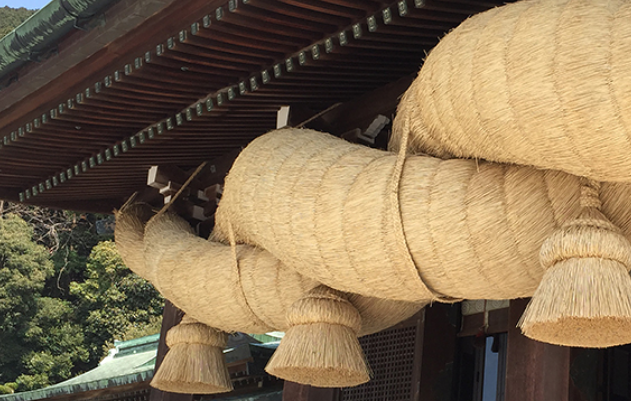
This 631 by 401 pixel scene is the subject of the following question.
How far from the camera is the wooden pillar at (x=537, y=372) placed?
333cm

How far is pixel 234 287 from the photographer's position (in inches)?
147

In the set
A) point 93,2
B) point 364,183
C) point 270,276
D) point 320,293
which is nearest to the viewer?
point 364,183

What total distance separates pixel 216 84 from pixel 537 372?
206cm

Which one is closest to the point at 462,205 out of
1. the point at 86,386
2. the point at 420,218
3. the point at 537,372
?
the point at 420,218

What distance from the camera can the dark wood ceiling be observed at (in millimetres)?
3479

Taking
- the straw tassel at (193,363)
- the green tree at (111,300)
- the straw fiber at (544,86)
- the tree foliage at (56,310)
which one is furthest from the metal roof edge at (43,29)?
the green tree at (111,300)

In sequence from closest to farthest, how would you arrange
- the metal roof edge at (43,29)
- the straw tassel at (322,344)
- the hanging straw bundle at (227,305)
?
the straw tassel at (322,344)
the hanging straw bundle at (227,305)
the metal roof edge at (43,29)

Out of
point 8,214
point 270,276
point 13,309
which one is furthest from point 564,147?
point 8,214

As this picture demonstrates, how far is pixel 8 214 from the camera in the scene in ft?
73.3

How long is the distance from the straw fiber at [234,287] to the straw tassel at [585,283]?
3.35 feet

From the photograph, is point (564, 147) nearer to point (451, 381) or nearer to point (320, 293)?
point (320, 293)

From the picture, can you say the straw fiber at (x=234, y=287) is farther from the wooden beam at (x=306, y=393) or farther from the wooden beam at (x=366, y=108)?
the wooden beam at (x=366, y=108)

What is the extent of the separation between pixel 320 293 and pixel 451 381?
1.41 metres

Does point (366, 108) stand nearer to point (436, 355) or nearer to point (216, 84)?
point (216, 84)
